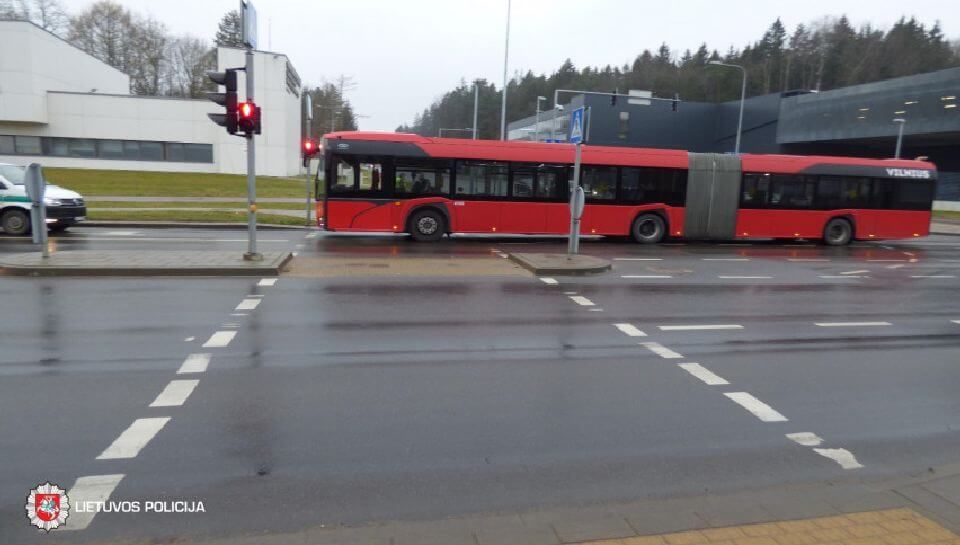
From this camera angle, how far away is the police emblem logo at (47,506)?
3.55 m

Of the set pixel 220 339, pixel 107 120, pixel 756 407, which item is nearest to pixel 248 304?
pixel 220 339

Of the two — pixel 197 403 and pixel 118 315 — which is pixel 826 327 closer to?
pixel 197 403

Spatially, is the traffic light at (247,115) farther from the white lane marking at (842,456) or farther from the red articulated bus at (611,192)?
the white lane marking at (842,456)

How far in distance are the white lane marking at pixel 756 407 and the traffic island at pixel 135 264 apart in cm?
875

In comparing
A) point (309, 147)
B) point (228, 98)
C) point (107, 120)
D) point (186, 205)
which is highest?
point (107, 120)

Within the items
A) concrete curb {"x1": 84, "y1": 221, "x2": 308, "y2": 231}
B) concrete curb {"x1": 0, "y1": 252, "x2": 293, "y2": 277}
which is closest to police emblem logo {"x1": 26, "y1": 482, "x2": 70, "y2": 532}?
concrete curb {"x1": 0, "y1": 252, "x2": 293, "y2": 277}

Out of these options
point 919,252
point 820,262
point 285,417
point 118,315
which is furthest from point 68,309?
point 919,252

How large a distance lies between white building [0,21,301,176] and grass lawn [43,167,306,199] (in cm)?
244

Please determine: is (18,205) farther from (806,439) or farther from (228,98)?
(806,439)

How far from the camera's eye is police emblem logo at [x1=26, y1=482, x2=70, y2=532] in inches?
140

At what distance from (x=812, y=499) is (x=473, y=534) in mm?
2129

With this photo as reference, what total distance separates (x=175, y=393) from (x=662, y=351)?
521cm

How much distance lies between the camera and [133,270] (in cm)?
1155

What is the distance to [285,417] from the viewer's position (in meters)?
5.15
